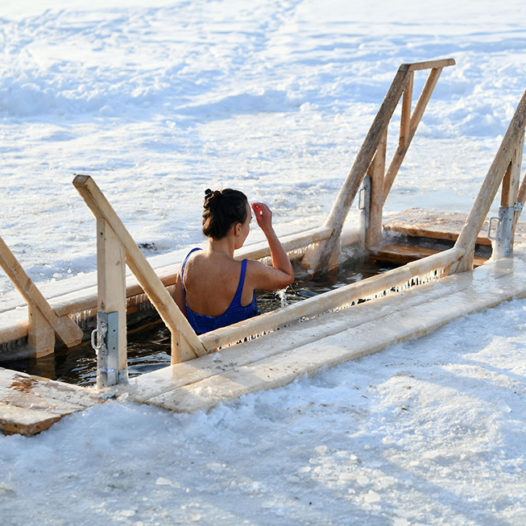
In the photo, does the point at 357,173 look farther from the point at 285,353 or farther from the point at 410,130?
the point at 285,353

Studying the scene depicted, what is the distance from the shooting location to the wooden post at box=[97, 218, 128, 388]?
10.5ft

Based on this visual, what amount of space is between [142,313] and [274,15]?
2473 centimetres

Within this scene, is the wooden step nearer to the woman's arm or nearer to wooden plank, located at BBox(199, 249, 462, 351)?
wooden plank, located at BBox(199, 249, 462, 351)

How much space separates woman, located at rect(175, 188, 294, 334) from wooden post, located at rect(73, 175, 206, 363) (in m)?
0.47

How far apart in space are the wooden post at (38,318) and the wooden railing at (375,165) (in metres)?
2.28

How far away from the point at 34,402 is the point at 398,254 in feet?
13.3

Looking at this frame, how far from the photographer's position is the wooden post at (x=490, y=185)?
18.2ft

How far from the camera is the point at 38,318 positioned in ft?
14.7

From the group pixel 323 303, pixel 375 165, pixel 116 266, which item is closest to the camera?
pixel 116 266

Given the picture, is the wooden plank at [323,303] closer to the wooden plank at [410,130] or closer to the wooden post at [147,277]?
the wooden post at [147,277]

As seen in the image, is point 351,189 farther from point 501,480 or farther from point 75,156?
point 75,156

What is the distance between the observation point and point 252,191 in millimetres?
10219

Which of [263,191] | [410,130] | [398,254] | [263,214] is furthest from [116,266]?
[263,191]

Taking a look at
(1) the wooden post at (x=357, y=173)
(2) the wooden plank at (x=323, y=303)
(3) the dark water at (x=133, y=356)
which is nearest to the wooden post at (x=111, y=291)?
(2) the wooden plank at (x=323, y=303)
